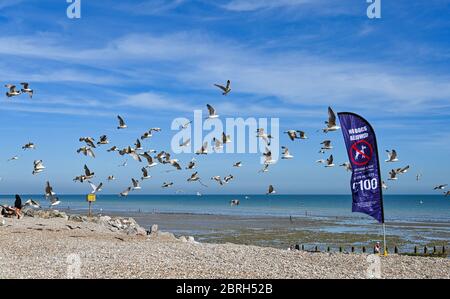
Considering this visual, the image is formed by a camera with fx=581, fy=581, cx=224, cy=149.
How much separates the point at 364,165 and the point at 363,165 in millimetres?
35

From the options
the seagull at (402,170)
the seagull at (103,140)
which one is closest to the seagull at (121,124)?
the seagull at (103,140)

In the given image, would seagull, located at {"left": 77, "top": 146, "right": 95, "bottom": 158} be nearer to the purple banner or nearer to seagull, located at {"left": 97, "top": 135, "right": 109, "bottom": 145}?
seagull, located at {"left": 97, "top": 135, "right": 109, "bottom": 145}

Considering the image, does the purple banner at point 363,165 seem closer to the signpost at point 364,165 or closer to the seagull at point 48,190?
the signpost at point 364,165

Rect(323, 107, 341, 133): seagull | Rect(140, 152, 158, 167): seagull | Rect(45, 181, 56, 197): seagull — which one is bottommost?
Rect(45, 181, 56, 197): seagull

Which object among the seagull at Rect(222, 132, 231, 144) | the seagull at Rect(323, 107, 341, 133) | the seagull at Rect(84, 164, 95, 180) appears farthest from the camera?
the seagull at Rect(84, 164, 95, 180)

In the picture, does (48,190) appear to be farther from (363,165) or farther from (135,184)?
(363,165)

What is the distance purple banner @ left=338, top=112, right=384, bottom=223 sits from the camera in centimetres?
2033

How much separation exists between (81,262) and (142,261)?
1.90m

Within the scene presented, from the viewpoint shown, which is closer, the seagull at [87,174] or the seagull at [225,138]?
the seagull at [225,138]

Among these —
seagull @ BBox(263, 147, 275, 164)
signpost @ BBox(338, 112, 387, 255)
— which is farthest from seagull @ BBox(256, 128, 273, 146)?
signpost @ BBox(338, 112, 387, 255)

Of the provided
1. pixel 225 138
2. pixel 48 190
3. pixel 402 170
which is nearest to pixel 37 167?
pixel 48 190

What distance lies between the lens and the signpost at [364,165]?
20312mm
